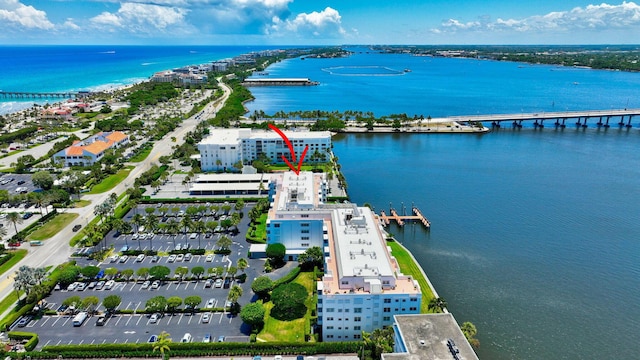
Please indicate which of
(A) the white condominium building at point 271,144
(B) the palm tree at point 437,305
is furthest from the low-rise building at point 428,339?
(A) the white condominium building at point 271,144

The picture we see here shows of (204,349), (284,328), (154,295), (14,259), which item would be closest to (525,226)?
(284,328)

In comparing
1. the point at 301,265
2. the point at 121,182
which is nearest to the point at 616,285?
the point at 301,265

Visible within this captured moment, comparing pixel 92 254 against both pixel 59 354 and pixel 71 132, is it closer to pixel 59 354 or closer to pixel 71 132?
pixel 59 354

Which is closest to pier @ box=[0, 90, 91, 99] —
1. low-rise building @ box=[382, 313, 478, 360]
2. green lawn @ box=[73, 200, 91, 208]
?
green lawn @ box=[73, 200, 91, 208]

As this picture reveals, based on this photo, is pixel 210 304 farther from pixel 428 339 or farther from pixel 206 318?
pixel 428 339

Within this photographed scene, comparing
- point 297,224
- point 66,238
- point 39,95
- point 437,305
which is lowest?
point 66,238

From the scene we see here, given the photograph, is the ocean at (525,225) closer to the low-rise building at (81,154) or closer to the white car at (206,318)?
the white car at (206,318)
